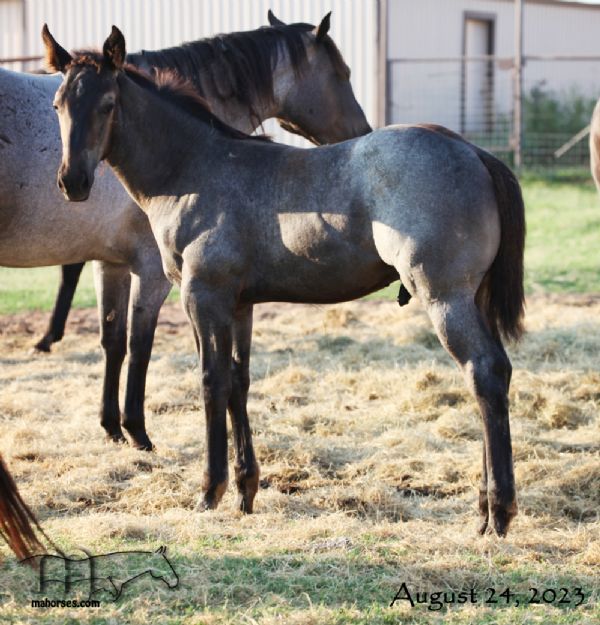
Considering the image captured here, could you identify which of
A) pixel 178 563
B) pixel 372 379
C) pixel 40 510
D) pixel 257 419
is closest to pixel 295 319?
pixel 372 379

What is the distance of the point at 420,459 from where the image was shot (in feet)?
16.1

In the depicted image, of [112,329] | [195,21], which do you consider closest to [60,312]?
[112,329]

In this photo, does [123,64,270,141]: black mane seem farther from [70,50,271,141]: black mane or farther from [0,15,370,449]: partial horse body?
[0,15,370,449]: partial horse body

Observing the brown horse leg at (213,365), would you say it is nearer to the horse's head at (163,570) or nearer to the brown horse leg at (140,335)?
the horse's head at (163,570)

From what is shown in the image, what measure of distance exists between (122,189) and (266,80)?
41.2 inches

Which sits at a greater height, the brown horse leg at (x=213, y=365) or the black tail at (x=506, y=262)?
the black tail at (x=506, y=262)

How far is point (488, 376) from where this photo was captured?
12.0ft

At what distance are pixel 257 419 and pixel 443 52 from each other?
1415cm

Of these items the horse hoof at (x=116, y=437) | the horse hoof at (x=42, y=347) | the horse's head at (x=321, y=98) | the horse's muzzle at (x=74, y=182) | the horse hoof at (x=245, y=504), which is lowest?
the horse hoof at (x=42, y=347)

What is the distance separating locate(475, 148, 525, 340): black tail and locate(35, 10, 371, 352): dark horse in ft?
6.66

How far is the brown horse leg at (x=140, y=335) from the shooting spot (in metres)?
5.18

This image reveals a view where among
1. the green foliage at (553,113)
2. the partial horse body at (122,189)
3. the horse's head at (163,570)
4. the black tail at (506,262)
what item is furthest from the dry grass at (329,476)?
the green foliage at (553,113)

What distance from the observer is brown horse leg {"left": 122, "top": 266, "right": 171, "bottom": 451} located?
5.18 meters

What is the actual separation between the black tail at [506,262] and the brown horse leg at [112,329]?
7.70 feet
